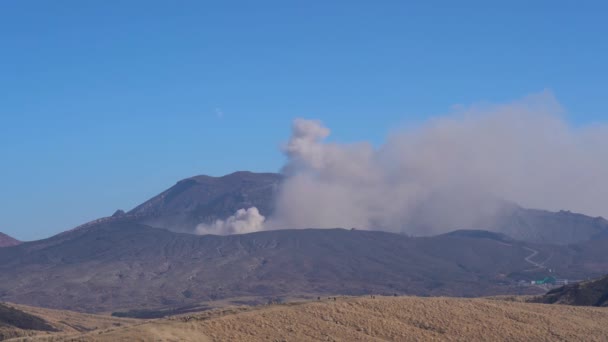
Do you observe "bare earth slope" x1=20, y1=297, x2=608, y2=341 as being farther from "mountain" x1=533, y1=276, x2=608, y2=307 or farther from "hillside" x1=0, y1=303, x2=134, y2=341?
"mountain" x1=533, y1=276, x2=608, y2=307

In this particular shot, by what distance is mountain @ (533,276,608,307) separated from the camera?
10969 cm

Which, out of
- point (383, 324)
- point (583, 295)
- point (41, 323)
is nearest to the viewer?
point (383, 324)

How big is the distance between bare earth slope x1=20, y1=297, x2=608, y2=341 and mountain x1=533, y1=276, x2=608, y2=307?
25521 mm

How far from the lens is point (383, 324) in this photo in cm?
7281

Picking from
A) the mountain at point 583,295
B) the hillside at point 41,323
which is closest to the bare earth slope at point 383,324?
the hillside at point 41,323

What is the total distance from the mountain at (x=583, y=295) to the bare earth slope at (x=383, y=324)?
25521mm

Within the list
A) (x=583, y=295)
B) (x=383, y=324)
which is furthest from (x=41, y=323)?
(x=583, y=295)

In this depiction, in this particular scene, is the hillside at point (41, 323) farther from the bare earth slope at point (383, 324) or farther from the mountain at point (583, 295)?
the mountain at point (583, 295)

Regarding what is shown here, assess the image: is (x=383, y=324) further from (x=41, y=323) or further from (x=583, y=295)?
(x=41, y=323)

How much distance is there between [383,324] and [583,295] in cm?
4875

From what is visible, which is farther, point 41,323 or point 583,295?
point 583,295

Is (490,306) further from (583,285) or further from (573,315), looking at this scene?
(583,285)

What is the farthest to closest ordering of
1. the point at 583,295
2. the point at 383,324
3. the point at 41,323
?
1. the point at 583,295
2. the point at 41,323
3. the point at 383,324

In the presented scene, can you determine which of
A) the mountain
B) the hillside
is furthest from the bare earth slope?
the mountain
